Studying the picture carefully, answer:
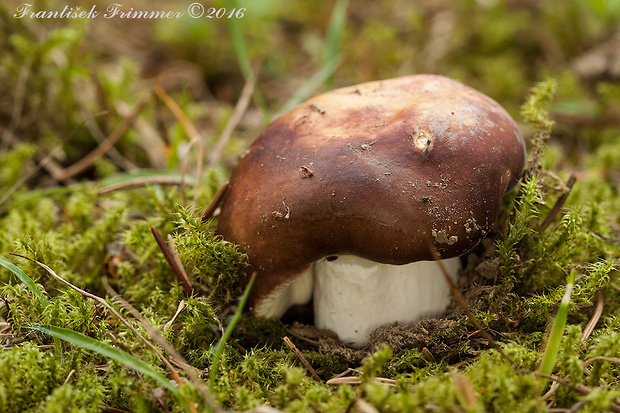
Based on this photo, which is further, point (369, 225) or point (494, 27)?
point (494, 27)

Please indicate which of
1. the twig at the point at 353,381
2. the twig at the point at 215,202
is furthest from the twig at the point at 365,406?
the twig at the point at 215,202

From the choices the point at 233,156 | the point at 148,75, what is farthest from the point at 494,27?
the point at 148,75

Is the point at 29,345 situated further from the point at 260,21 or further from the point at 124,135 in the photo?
the point at 260,21

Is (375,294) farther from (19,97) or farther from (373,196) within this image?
(19,97)

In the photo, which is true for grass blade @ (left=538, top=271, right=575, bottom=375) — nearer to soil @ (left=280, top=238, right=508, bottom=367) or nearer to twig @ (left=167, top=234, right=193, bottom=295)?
soil @ (left=280, top=238, right=508, bottom=367)

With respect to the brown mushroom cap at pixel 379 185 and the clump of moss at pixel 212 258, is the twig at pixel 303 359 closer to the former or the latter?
the brown mushroom cap at pixel 379 185

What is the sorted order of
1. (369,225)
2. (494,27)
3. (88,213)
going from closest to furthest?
(369,225), (88,213), (494,27)
